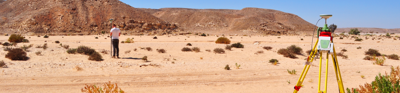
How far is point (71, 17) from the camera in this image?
52.4 m

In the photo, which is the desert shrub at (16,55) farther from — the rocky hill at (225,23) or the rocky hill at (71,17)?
the rocky hill at (225,23)

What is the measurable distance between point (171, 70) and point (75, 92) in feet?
11.8

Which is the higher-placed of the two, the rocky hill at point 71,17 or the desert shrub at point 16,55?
the rocky hill at point 71,17

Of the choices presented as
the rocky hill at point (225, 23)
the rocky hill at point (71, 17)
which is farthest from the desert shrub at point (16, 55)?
the rocky hill at point (225, 23)

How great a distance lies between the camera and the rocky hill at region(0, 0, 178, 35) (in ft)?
158

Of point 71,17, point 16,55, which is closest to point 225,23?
point 71,17

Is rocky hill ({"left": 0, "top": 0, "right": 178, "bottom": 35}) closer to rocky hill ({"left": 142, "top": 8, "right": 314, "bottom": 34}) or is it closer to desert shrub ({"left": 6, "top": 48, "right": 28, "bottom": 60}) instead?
rocky hill ({"left": 142, "top": 8, "right": 314, "bottom": 34})

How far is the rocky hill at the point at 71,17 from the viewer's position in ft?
158

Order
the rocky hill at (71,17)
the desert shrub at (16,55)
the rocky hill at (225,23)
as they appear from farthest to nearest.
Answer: the rocky hill at (225,23) → the rocky hill at (71,17) → the desert shrub at (16,55)

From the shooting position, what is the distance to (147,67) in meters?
9.45

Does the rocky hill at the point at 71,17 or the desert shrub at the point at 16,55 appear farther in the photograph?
the rocky hill at the point at 71,17

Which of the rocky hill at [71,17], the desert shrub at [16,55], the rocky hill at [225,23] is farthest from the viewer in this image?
the rocky hill at [225,23]

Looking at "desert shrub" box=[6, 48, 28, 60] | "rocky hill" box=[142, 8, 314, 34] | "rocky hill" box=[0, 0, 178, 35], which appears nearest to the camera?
"desert shrub" box=[6, 48, 28, 60]

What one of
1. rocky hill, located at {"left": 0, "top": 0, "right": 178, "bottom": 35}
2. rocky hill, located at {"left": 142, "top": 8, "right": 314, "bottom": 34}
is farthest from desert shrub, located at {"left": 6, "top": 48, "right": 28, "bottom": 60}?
rocky hill, located at {"left": 142, "top": 8, "right": 314, "bottom": 34}
